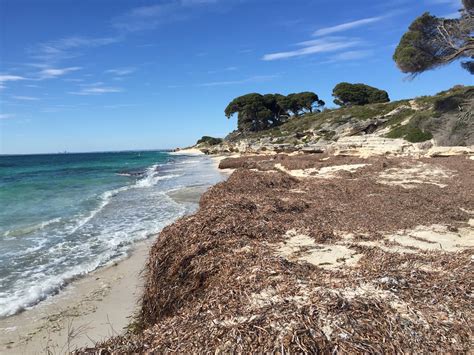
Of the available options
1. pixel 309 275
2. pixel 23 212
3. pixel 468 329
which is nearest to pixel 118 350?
pixel 309 275

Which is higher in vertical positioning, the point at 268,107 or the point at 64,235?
the point at 268,107

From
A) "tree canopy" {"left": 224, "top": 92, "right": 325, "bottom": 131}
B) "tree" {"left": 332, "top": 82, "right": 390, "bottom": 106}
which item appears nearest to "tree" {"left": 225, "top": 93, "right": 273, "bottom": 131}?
"tree canopy" {"left": 224, "top": 92, "right": 325, "bottom": 131}

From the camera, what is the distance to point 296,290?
387 centimetres

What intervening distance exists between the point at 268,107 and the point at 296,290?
90472 mm

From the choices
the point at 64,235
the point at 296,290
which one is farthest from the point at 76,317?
the point at 64,235

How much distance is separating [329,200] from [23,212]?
13795 mm

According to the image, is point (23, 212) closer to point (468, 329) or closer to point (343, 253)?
point (343, 253)

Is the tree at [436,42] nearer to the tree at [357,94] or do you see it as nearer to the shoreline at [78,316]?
the shoreline at [78,316]

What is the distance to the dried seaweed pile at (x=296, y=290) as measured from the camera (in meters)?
3.07

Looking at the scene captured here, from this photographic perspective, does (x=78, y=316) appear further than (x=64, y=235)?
No

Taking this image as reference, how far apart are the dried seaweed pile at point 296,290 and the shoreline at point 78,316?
727mm

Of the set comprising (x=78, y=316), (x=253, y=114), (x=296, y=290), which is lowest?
(x=78, y=316)

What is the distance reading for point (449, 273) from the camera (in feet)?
13.9

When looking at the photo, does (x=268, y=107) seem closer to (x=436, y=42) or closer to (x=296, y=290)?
(x=436, y=42)
